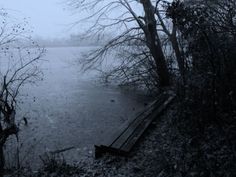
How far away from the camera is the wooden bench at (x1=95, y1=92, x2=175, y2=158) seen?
687 centimetres

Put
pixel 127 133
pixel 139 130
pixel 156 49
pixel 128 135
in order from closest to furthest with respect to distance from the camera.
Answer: pixel 128 135 → pixel 127 133 → pixel 139 130 → pixel 156 49

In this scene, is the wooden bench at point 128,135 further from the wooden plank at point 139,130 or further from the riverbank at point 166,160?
the riverbank at point 166,160

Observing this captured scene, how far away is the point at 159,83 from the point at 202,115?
8.19 meters

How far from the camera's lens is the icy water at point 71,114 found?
914 centimetres

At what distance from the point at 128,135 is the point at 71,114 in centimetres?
615

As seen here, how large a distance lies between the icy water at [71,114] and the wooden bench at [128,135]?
0.79 meters

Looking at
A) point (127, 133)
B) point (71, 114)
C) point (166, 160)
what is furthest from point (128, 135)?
point (71, 114)

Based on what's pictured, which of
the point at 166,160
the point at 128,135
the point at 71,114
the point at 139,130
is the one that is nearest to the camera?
the point at 166,160

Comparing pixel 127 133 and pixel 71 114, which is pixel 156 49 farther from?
pixel 127 133

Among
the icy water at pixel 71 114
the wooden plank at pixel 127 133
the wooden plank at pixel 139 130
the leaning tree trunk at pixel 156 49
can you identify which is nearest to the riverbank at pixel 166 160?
the wooden plank at pixel 139 130

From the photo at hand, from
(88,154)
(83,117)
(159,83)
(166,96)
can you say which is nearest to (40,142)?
(88,154)

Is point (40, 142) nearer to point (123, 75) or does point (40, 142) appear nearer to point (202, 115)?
point (202, 115)

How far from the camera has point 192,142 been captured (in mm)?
5707

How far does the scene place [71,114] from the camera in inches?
517
